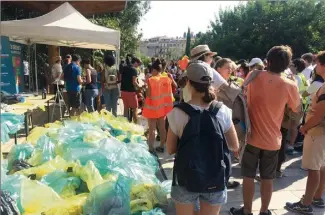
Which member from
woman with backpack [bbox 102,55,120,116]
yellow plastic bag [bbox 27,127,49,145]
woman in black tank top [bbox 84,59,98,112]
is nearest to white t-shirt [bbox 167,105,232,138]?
yellow plastic bag [bbox 27,127,49,145]

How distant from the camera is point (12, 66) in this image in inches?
310

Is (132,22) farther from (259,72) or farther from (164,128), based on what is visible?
(259,72)

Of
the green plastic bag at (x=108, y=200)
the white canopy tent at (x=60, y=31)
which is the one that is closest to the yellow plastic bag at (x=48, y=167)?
→ the green plastic bag at (x=108, y=200)

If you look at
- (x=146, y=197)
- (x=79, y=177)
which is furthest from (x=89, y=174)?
(x=146, y=197)

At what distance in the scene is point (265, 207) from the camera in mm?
3189

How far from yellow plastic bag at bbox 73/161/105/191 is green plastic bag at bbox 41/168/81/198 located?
2.6 inches

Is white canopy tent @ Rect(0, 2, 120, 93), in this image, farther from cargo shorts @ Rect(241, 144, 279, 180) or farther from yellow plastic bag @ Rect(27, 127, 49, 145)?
cargo shorts @ Rect(241, 144, 279, 180)

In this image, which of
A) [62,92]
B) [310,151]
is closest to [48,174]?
[310,151]

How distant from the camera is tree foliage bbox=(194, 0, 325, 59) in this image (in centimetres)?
2412

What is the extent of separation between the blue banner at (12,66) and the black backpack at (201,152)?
6.02 metres

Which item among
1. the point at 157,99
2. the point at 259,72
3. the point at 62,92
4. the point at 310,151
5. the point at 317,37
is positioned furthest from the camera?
the point at 317,37

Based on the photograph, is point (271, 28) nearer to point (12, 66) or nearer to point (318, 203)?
point (12, 66)

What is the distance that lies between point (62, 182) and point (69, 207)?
448 millimetres

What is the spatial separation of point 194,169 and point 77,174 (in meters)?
1.58
